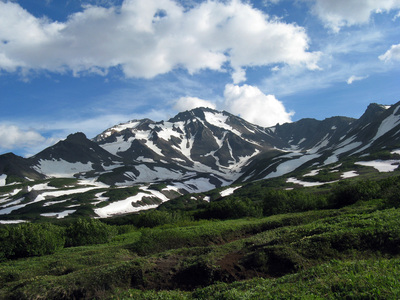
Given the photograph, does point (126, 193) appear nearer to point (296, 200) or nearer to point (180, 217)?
point (180, 217)

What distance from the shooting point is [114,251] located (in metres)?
24.2

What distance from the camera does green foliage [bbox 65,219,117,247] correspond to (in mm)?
34250

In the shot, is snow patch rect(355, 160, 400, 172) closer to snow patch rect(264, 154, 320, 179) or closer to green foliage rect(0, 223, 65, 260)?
snow patch rect(264, 154, 320, 179)

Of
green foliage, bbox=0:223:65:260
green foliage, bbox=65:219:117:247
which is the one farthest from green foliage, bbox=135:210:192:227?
green foliage, bbox=0:223:65:260

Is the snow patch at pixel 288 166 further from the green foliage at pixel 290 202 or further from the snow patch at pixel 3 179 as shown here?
the snow patch at pixel 3 179

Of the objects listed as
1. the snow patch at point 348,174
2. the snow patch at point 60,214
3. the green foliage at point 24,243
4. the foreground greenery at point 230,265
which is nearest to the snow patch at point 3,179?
the snow patch at point 60,214

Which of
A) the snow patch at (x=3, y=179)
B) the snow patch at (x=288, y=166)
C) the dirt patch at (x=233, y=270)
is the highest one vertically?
the snow patch at (x=3, y=179)

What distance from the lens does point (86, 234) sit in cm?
3491

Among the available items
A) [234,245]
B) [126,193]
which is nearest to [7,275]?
[234,245]

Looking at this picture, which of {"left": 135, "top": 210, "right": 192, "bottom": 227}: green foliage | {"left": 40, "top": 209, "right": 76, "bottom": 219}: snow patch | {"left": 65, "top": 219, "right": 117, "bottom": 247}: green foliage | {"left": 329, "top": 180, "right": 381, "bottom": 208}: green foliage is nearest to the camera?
{"left": 65, "top": 219, "right": 117, "bottom": 247}: green foliage

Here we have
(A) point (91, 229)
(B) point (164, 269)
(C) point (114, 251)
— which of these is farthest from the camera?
(A) point (91, 229)

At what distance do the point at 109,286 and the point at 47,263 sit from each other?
30.7 ft

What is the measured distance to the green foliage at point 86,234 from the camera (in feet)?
112

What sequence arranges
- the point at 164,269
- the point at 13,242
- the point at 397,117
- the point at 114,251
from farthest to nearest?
the point at 397,117 < the point at 13,242 < the point at 114,251 < the point at 164,269
